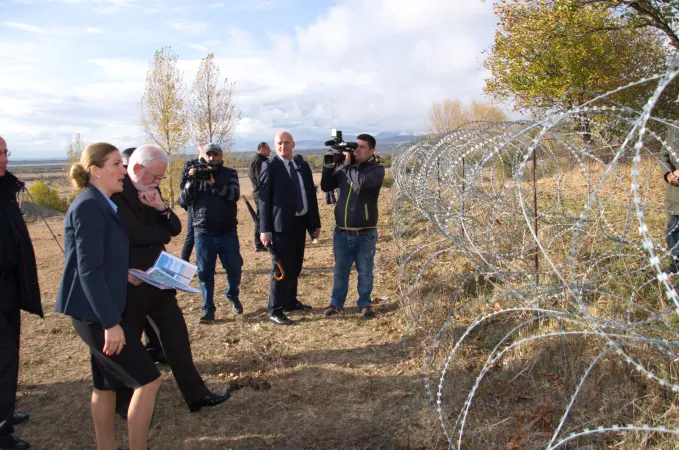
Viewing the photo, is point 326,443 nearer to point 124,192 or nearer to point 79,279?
point 79,279

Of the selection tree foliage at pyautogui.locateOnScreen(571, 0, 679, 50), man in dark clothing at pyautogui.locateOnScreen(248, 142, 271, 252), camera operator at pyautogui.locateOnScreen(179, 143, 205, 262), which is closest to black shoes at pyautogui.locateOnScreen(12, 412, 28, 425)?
camera operator at pyautogui.locateOnScreen(179, 143, 205, 262)

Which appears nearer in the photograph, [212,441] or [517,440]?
[517,440]

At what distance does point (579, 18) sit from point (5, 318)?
1651cm

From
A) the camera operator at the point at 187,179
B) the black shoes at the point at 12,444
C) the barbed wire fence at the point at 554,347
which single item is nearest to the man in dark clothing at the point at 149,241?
the black shoes at the point at 12,444

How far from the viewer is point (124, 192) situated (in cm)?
304

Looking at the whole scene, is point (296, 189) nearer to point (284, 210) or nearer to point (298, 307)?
point (284, 210)

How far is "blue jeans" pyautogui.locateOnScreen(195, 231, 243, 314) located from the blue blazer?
2482mm

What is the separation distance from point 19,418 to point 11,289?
959mm

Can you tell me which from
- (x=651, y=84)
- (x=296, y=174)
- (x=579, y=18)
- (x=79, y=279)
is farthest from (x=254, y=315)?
(x=651, y=84)

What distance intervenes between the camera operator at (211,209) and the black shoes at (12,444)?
2.07 m

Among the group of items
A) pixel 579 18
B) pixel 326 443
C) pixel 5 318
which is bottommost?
pixel 326 443

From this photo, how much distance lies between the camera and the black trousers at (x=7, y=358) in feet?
10.3

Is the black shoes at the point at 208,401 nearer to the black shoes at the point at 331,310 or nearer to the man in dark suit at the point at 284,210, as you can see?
the man in dark suit at the point at 284,210

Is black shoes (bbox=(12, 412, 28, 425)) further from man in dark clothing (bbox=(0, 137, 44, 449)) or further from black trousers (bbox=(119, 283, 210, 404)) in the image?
black trousers (bbox=(119, 283, 210, 404))
